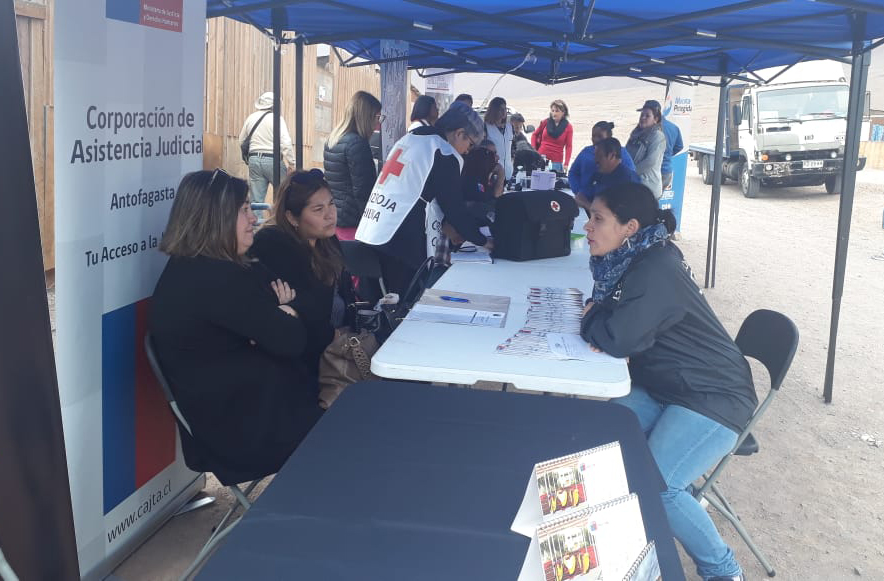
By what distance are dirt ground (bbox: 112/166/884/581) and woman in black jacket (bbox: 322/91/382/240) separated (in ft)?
6.83

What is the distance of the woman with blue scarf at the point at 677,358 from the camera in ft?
7.60

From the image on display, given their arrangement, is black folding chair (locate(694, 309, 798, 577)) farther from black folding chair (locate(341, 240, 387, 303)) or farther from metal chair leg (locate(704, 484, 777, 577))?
black folding chair (locate(341, 240, 387, 303))

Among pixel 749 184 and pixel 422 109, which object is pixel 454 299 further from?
pixel 749 184

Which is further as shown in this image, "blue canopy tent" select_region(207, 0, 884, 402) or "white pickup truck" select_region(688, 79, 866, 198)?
"white pickup truck" select_region(688, 79, 866, 198)

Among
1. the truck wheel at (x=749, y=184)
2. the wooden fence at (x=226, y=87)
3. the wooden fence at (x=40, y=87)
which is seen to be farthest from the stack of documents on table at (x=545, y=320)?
the truck wheel at (x=749, y=184)

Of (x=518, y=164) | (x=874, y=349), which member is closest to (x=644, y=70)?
(x=518, y=164)

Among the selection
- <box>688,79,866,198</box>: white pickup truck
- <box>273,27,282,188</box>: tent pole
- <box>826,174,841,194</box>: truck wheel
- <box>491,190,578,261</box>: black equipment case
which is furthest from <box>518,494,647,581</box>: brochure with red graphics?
<box>826,174,841,194</box>: truck wheel

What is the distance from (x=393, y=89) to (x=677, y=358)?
4520 mm

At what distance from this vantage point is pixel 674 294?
233 cm

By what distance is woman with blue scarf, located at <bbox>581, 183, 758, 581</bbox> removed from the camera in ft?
7.60

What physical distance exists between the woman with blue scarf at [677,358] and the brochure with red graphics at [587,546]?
125 centimetres

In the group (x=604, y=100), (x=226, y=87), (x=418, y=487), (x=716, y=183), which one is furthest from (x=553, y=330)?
(x=604, y=100)

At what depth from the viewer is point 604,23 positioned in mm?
5020

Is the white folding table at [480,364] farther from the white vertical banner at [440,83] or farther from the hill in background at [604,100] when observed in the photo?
the hill in background at [604,100]
